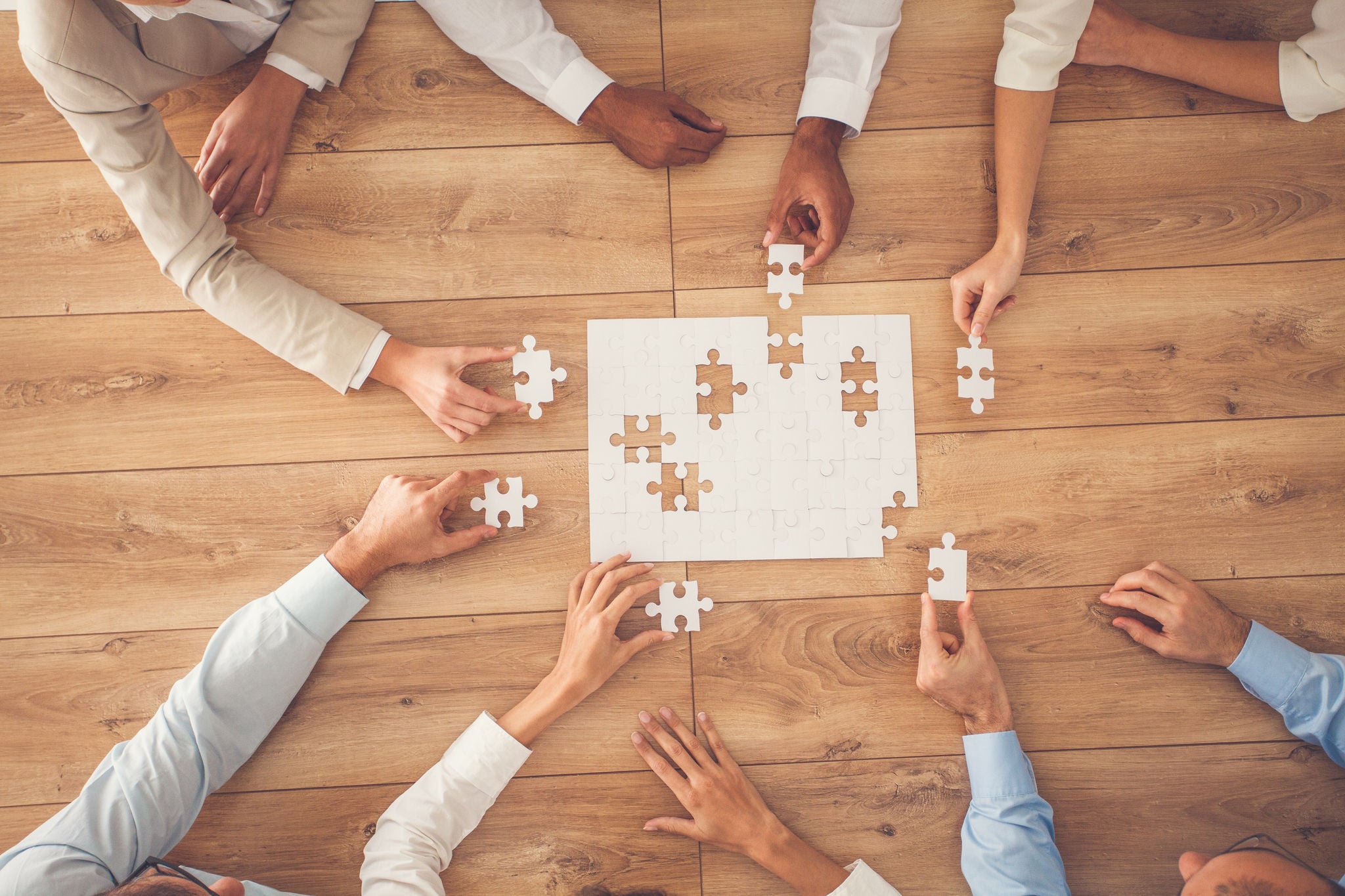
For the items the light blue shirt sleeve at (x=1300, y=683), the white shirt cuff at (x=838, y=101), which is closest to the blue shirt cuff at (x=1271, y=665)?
the light blue shirt sleeve at (x=1300, y=683)

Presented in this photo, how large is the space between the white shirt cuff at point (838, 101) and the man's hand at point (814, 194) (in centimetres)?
2

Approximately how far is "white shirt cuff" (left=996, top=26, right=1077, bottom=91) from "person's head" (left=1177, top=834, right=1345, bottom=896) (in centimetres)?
160

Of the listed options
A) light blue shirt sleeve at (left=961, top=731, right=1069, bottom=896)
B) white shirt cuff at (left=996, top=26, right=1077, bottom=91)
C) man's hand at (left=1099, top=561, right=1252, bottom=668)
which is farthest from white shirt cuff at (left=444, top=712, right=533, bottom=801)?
white shirt cuff at (left=996, top=26, right=1077, bottom=91)

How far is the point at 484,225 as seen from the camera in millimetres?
1810

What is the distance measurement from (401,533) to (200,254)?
0.72 meters

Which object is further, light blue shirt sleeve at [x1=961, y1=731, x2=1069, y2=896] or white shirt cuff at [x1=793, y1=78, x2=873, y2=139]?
white shirt cuff at [x1=793, y1=78, x2=873, y2=139]

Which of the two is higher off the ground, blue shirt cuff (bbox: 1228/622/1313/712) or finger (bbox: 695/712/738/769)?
blue shirt cuff (bbox: 1228/622/1313/712)

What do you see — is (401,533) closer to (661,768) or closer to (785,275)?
(661,768)

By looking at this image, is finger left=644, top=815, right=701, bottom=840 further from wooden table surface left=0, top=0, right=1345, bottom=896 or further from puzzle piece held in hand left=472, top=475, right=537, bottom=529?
puzzle piece held in hand left=472, top=475, right=537, bottom=529

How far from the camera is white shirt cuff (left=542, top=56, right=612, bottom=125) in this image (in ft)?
5.70

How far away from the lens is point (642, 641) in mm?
1678

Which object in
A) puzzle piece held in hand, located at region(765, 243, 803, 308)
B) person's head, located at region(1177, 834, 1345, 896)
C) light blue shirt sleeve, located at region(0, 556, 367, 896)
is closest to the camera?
person's head, located at region(1177, 834, 1345, 896)

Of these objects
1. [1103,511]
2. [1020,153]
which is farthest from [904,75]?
[1103,511]

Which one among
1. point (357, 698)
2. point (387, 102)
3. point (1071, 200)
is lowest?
point (357, 698)
